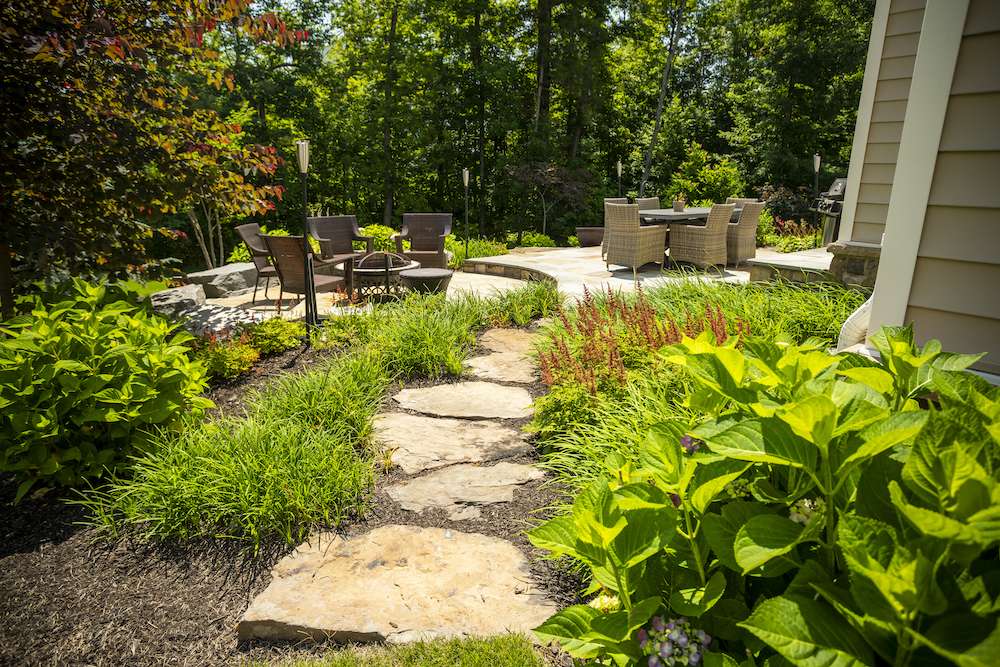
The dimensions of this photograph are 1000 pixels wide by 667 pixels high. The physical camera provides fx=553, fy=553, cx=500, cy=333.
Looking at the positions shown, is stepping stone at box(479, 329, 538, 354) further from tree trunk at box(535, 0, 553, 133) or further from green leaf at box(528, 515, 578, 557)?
tree trunk at box(535, 0, 553, 133)

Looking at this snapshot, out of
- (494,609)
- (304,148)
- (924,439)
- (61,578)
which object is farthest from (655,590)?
(304,148)

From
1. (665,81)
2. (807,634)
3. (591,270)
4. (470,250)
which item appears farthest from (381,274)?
(665,81)

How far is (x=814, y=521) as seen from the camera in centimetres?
78

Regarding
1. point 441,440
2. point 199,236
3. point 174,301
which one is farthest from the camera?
point 199,236

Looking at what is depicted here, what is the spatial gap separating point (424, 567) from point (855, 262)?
420cm

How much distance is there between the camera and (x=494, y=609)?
1.99 metres

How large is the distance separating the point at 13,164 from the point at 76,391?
6.55ft

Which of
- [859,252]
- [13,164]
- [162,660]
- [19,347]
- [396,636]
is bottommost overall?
[162,660]

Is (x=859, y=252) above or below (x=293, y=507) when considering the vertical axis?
above

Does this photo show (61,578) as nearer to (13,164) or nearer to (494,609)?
(494,609)

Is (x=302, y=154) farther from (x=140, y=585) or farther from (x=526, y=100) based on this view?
(x=526, y=100)

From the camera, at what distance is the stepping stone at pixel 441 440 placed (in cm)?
309

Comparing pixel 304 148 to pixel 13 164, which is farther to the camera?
pixel 304 148

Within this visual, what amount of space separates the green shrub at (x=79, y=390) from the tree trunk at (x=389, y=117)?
50.6 ft
